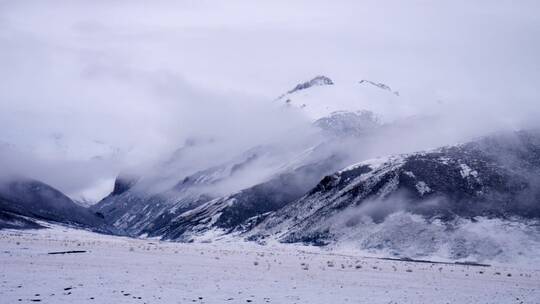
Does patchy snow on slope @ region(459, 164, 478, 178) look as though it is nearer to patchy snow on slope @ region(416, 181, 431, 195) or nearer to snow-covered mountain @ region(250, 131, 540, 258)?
snow-covered mountain @ region(250, 131, 540, 258)

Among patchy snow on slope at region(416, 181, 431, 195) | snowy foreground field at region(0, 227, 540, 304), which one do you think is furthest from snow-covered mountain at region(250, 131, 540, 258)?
snowy foreground field at region(0, 227, 540, 304)

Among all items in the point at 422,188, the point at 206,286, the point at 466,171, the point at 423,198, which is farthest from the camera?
the point at 466,171

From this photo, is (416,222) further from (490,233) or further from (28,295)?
(28,295)

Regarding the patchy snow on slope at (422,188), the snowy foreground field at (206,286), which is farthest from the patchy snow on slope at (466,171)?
the snowy foreground field at (206,286)

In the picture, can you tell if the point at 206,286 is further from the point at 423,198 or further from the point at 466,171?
the point at 466,171

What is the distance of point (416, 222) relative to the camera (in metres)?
138

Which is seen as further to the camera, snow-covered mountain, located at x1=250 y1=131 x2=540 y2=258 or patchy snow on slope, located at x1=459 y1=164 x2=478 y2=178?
patchy snow on slope, located at x1=459 y1=164 x2=478 y2=178

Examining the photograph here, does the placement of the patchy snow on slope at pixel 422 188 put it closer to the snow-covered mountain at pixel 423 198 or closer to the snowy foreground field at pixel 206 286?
the snow-covered mountain at pixel 423 198

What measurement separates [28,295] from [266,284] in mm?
16482

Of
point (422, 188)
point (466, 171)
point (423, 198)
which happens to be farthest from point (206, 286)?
point (466, 171)

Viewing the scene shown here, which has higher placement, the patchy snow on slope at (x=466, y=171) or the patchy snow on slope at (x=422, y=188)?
the patchy snow on slope at (x=466, y=171)

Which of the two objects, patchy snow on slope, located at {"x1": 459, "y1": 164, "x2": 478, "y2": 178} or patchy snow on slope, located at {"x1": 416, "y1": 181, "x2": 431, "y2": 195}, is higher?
patchy snow on slope, located at {"x1": 459, "y1": 164, "x2": 478, "y2": 178}

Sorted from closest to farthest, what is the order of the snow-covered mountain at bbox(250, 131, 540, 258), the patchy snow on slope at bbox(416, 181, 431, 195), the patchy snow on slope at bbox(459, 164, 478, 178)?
the snow-covered mountain at bbox(250, 131, 540, 258) < the patchy snow on slope at bbox(416, 181, 431, 195) < the patchy snow on slope at bbox(459, 164, 478, 178)

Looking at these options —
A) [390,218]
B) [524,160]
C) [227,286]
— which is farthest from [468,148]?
[227,286]
